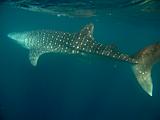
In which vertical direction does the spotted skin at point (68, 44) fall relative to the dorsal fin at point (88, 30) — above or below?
below

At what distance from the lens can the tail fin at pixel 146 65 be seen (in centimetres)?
1148

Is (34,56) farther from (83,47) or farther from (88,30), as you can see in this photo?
(88,30)

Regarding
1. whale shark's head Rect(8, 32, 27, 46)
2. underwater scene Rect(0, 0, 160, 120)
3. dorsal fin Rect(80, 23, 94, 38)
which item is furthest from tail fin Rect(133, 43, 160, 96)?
whale shark's head Rect(8, 32, 27, 46)

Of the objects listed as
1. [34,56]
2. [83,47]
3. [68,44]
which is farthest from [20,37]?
[83,47]

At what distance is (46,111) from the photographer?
24859mm

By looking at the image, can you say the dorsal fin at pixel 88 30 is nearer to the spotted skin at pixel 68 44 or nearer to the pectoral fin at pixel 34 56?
the spotted skin at pixel 68 44

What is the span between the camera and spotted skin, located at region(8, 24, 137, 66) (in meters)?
13.6

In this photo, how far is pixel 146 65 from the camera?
40.1 ft

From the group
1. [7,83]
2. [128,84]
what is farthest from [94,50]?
[128,84]

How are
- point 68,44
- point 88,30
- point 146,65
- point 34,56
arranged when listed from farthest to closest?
point 34,56
point 68,44
point 88,30
point 146,65

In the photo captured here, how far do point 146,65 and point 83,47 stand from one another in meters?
3.93

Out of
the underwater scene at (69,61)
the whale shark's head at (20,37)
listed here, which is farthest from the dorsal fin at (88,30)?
the whale shark's head at (20,37)

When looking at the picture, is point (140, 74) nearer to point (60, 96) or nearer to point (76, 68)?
point (60, 96)

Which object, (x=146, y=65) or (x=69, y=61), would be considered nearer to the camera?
(x=146, y=65)
